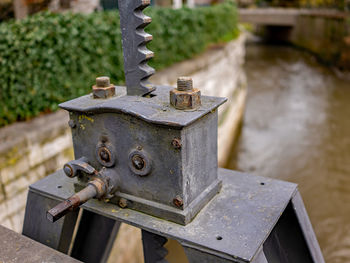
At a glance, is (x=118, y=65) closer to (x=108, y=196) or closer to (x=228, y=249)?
(x=108, y=196)

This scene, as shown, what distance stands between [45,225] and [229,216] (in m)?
0.93

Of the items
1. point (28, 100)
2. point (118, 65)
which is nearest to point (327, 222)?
point (118, 65)

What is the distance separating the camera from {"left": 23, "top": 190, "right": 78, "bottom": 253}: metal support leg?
1.67 metres

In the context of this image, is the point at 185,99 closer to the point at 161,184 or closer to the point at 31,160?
the point at 161,184

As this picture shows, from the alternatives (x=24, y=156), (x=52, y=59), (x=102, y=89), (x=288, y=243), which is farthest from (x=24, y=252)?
(x=52, y=59)

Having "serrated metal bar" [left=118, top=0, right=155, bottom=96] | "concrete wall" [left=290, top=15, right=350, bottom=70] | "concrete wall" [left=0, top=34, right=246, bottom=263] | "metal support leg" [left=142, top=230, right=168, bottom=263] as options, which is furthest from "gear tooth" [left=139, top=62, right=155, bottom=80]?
"concrete wall" [left=290, top=15, right=350, bottom=70]

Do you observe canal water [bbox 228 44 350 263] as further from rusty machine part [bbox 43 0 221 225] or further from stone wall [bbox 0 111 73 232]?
rusty machine part [bbox 43 0 221 225]

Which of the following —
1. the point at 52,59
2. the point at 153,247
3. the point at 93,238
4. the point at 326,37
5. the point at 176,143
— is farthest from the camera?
the point at 326,37

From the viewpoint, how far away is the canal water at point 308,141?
19.4 feet

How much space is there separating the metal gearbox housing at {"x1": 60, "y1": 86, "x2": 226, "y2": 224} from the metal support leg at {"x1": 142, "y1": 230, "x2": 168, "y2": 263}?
208mm

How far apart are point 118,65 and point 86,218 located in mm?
3220

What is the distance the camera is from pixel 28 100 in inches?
139

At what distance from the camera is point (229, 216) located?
1.43m

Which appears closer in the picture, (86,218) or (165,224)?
(165,224)
